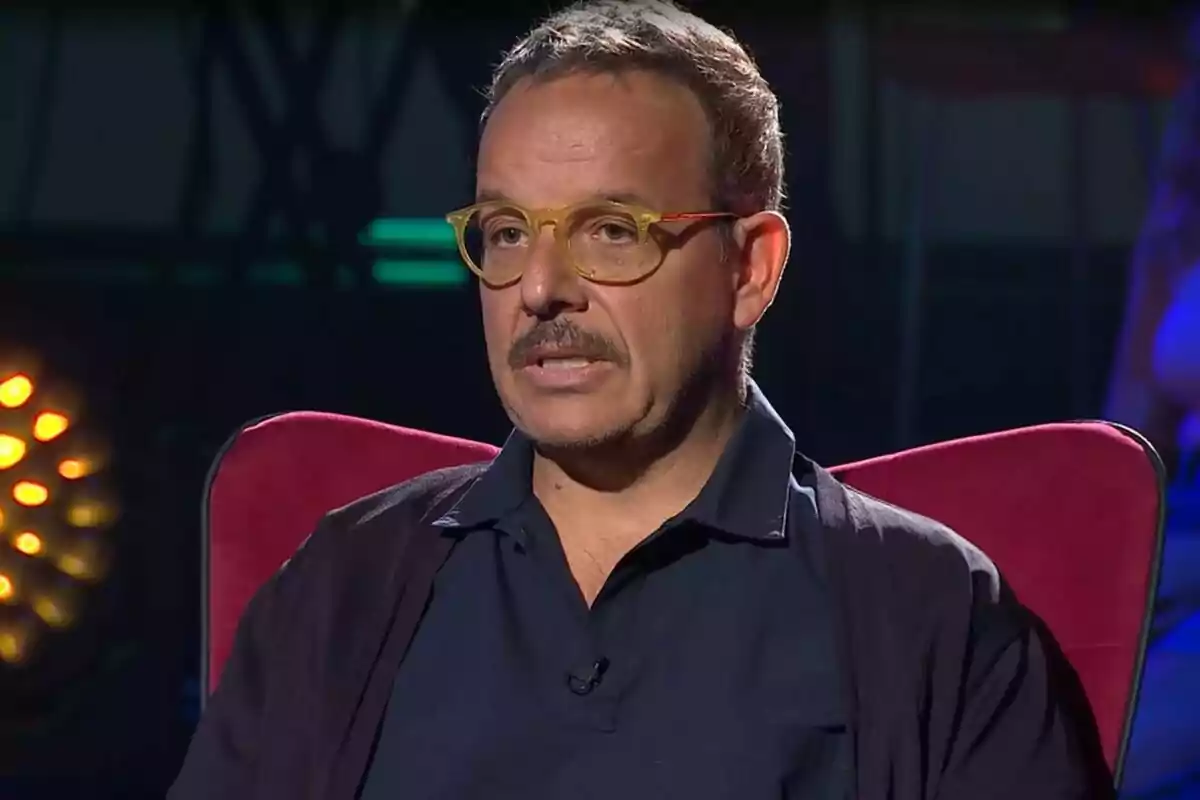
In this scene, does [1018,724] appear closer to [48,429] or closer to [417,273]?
[417,273]

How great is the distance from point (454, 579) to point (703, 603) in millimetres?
195

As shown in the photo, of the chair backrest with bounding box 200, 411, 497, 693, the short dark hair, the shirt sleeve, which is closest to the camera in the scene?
the shirt sleeve

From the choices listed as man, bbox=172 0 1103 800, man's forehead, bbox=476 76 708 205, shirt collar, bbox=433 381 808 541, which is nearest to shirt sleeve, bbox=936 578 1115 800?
man, bbox=172 0 1103 800

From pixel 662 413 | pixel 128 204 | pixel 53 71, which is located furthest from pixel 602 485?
pixel 53 71

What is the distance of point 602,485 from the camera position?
42.4 inches

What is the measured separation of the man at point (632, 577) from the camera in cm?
96

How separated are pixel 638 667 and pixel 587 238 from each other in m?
0.31

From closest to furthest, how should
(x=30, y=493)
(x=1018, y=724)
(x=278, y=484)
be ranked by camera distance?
(x=1018, y=724) < (x=278, y=484) < (x=30, y=493)

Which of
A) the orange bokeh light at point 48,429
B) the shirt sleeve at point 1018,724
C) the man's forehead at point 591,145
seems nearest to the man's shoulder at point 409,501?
the man's forehead at point 591,145

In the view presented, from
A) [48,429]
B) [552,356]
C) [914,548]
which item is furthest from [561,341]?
[48,429]

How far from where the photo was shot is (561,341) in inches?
39.2

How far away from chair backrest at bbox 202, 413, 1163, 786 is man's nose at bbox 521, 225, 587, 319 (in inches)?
10.1

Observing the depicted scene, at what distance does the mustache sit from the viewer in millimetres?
997

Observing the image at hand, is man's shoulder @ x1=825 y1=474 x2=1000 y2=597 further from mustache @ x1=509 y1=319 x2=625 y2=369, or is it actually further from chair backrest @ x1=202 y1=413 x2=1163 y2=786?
mustache @ x1=509 y1=319 x2=625 y2=369
